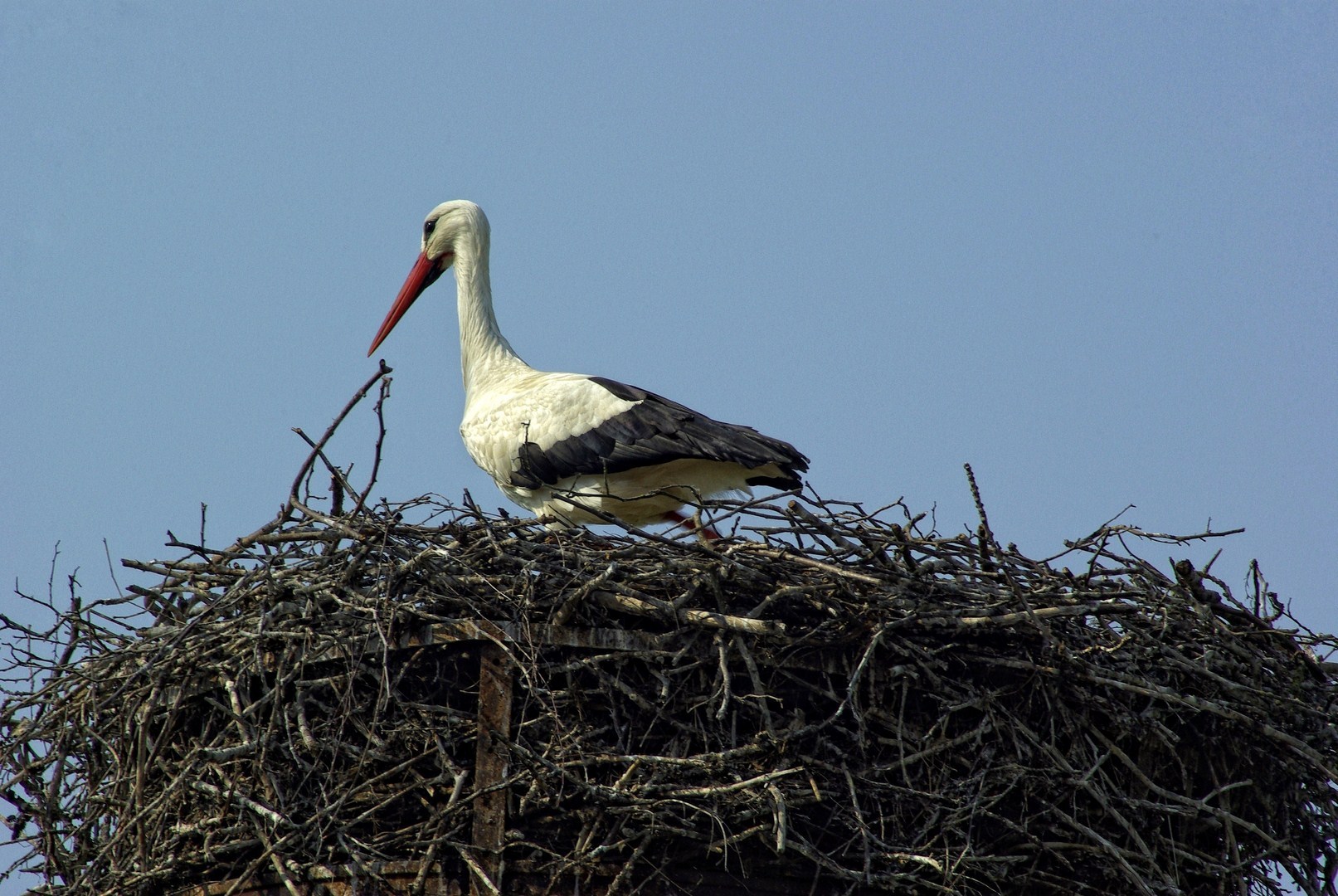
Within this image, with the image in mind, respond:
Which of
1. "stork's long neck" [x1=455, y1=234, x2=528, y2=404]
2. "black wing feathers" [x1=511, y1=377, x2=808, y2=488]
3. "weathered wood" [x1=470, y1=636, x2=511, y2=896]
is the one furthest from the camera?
"stork's long neck" [x1=455, y1=234, x2=528, y2=404]

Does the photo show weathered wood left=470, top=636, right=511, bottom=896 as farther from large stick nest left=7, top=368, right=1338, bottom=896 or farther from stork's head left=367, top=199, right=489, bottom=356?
stork's head left=367, top=199, right=489, bottom=356

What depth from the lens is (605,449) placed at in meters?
7.01

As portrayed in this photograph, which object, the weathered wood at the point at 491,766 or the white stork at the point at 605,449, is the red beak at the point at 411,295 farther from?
the weathered wood at the point at 491,766

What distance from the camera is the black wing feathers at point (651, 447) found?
6.77m

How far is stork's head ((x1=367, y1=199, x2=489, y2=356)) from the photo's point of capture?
8.67m

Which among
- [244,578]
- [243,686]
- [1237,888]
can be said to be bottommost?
[1237,888]

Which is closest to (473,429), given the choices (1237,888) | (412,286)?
(412,286)

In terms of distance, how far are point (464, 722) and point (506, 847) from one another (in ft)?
1.36

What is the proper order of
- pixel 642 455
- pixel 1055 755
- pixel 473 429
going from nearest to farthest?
1. pixel 1055 755
2. pixel 642 455
3. pixel 473 429

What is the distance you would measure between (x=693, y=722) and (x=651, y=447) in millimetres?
2147

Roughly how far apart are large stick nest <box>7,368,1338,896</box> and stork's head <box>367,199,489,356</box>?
11.0ft

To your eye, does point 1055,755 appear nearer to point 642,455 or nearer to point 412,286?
point 642,455

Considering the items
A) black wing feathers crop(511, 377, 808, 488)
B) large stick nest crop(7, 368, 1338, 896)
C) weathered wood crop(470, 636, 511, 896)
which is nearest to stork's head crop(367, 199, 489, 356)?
black wing feathers crop(511, 377, 808, 488)

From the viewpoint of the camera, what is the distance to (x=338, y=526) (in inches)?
206
